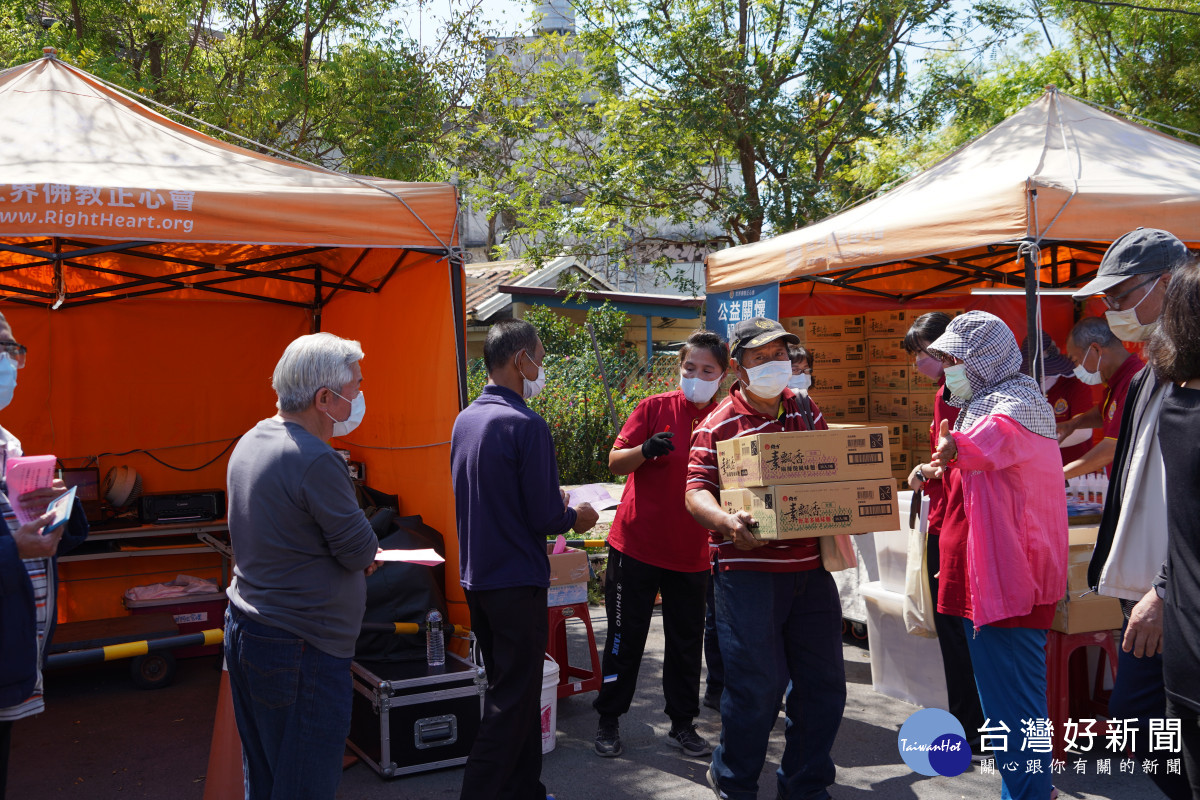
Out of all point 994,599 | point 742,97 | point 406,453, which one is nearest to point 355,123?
point 742,97

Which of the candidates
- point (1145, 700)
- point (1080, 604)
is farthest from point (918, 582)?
point (1145, 700)

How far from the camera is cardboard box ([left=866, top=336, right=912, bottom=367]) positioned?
820 cm

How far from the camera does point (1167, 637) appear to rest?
90.9 inches

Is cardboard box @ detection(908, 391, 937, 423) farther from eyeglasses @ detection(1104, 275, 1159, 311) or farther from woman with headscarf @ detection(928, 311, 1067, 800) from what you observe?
eyeglasses @ detection(1104, 275, 1159, 311)

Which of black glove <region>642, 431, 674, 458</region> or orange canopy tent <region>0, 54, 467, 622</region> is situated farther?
orange canopy tent <region>0, 54, 467, 622</region>

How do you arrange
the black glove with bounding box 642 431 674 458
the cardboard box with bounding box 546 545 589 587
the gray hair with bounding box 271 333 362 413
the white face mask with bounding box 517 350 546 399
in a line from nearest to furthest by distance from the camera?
1. the gray hair with bounding box 271 333 362 413
2. the white face mask with bounding box 517 350 546 399
3. the black glove with bounding box 642 431 674 458
4. the cardboard box with bounding box 546 545 589 587

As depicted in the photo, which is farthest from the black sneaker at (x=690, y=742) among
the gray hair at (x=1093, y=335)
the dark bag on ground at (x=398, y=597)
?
the gray hair at (x=1093, y=335)

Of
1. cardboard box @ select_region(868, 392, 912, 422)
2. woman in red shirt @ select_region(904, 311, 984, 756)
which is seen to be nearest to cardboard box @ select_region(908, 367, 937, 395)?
cardboard box @ select_region(868, 392, 912, 422)

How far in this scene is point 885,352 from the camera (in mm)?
8344

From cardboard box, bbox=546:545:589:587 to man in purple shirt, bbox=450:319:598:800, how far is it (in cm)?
137

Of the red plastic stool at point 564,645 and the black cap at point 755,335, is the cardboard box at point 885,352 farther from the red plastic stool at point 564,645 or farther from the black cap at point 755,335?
the black cap at point 755,335

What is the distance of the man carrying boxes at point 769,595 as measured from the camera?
3410 mm

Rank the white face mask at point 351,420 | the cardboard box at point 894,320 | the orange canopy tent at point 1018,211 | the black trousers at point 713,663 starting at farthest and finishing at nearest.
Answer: the cardboard box at point 894,320
the black trousers at point 713,663
the orange canopy tent at point 1018,211
the white face mask at point 351,420

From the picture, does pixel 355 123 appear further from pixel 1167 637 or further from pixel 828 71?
pixel 1167 637
